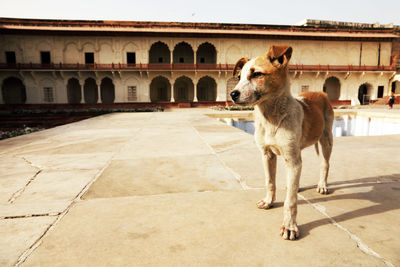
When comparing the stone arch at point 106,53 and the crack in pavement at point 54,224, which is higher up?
the stone arch at point 106,53

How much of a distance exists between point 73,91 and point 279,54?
26.7 m

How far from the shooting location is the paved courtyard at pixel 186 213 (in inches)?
56.8

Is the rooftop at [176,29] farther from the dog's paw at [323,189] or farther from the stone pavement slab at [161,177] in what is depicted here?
the dog's paw at [323,189]

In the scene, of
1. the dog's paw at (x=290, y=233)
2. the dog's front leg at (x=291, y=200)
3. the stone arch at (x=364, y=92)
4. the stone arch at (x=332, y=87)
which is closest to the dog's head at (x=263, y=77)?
the dog's front leg at (x=291, y=200)

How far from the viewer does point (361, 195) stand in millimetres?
2352

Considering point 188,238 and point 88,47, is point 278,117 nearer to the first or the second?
point 188,238

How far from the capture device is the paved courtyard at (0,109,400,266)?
4.74ft

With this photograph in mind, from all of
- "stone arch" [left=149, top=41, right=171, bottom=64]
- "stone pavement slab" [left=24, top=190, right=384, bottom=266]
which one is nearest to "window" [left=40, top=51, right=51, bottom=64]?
"stone arch" [left=149, top=41, right=171, bottom=64]

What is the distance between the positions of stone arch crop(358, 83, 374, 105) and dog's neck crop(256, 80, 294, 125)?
28.9 m

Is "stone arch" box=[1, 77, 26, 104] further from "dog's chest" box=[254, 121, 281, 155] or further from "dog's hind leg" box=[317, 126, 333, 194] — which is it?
"dog's hind leg" box=[317, 126, 333, 194]

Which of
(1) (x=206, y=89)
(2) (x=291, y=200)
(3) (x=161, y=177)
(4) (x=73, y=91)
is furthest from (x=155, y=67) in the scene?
(2) (x=291, y=200)

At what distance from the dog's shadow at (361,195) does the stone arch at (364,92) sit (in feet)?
90.3

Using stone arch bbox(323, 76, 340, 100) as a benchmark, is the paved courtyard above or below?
below

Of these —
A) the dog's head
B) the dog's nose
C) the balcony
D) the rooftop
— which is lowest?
the dog's nose
